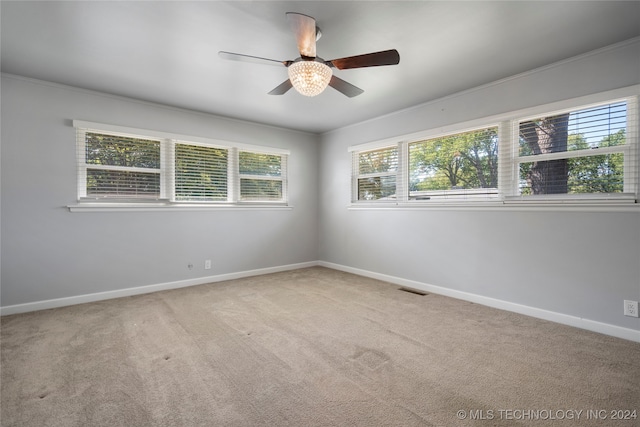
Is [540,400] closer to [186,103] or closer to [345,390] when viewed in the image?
[345,390]

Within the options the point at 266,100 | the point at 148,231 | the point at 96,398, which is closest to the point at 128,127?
the point at 148,231

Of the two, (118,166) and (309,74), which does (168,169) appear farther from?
(309,74)

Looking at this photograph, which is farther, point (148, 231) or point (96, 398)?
point (148, 231)

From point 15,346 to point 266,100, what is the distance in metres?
3.36

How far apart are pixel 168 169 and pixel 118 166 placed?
1.86ft

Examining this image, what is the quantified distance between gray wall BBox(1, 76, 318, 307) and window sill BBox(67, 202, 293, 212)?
0.06 meters

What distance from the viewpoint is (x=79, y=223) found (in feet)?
11.1

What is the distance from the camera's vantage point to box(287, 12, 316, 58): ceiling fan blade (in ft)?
5.79

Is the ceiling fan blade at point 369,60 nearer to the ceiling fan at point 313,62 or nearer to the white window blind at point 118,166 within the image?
the ceiling fan at point 313,62

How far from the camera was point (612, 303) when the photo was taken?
255 centimetres

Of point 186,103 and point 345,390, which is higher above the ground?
point 186,103

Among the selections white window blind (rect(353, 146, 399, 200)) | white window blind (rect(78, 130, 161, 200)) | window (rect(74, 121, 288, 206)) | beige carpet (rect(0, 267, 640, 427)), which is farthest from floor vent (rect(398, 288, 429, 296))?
white window blind (rect(78, 130, 161, 200))

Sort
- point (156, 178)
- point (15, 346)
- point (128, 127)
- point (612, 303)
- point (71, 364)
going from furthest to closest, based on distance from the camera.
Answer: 1. point (156, 178)
2. point (128, 127)
3. point (612, 303)
4. point (15, 346)
5. point (71, 364)

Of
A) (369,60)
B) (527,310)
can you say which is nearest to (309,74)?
(369,60)
